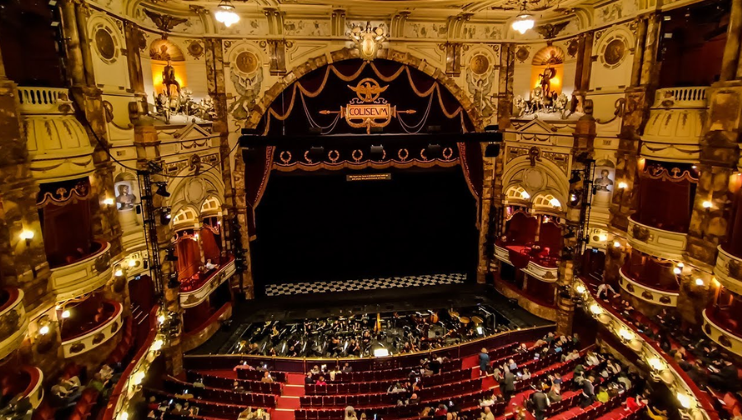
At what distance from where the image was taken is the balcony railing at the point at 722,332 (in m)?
8.86

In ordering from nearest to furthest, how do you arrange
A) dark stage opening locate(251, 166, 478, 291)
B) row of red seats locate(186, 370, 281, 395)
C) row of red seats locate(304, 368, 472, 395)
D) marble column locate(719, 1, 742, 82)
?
1. marble column locate(719, 1, 742, 82)
2. row of red seats locate(304, 368, 472, 395)
3. row of red seats locate(186, 370, 281, 395)
4. dark stage opening locate(251, 166, 478, 291)

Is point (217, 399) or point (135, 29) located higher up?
point (135, 29)

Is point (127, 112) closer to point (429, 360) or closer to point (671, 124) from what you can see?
point (429, 360)

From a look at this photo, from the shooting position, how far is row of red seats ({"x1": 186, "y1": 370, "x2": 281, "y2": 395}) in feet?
36.2

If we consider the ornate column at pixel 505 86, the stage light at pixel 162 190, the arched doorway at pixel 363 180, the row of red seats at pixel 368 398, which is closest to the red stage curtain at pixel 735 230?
the arched doorway at pixel 363 180

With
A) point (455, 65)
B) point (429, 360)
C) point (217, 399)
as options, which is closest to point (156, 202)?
point (217, 399)

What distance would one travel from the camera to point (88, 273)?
9375mm

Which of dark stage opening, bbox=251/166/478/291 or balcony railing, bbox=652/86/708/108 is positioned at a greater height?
balcony railing, bbox=652/86/708/108

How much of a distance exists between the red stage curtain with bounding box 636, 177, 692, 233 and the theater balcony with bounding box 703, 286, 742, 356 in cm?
187

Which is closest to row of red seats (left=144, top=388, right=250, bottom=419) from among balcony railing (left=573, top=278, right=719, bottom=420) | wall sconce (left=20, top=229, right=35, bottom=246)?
wall sconce (left=20, top=229, right=35, bottom=246)

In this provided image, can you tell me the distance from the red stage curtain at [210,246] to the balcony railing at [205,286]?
48 centimetres

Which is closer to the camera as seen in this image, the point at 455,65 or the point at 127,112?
the point at 127,112

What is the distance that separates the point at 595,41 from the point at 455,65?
4.50 metres

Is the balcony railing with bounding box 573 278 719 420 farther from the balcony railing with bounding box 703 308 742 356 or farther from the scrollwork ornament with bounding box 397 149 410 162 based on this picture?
the scrollwork ornament with bounding box 397 149 410 162
